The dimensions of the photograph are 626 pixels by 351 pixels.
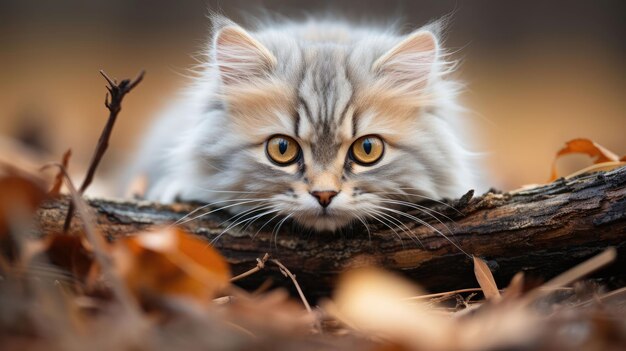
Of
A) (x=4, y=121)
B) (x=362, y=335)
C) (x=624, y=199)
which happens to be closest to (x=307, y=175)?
(x=362, y=335)

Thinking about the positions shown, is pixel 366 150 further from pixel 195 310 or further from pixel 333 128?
pixel 195 310

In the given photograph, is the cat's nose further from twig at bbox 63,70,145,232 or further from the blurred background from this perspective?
the blurred background

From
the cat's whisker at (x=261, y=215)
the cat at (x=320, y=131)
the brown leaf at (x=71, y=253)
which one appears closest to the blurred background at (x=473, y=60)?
the cat at (x=320, y=131)

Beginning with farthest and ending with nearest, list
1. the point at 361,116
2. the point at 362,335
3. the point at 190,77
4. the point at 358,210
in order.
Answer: the point at 190,77
the point at 361,116
the point at 358,210
the point at 362,335

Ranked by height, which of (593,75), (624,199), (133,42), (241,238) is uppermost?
(593,75)

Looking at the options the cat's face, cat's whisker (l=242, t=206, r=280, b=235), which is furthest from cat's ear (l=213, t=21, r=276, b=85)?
cat's whisker (l=242, t=206, r=280, b=235)

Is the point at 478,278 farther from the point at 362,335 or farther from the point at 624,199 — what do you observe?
the point at 362,335

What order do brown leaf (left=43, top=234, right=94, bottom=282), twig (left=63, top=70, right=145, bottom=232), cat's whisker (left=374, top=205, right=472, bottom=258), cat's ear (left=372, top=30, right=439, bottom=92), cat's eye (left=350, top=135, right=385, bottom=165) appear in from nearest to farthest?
brown leaf (left=43, top=234, right=94, bottom=282)
twig (left=63, top=70, right=145, bottom=232)
cat's whisker (left=374, top=205, right=472, bottom=258)
cat's eye (left=350, top=135, right=385, bottom=165)
cat's ear (left=372, top=30, right=439, bottom=92)
